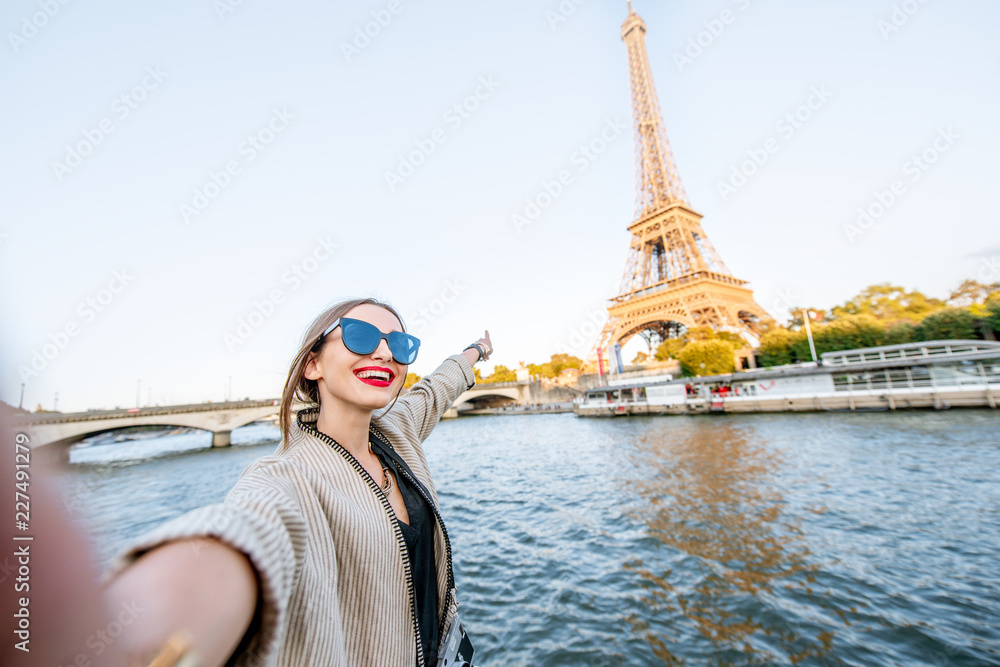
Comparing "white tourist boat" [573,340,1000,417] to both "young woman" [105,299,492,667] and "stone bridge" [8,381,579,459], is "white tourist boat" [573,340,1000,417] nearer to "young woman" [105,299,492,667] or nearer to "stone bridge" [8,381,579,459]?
"stone bridge" [8,381,579,459]

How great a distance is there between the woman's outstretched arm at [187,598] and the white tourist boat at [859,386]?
29047 mm

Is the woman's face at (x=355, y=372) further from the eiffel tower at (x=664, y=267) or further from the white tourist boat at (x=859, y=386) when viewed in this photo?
the eiffel tower at (x=664, y=267)

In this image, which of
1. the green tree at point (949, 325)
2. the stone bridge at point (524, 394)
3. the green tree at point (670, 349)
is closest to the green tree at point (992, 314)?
the green tree at point (949, 325)

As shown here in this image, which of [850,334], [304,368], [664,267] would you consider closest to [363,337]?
[304,368]

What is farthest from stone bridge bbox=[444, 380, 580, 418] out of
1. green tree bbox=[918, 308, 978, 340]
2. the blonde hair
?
the blonde hair

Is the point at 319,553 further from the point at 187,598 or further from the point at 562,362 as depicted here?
the point at 562,362

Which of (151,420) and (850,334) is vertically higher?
Answer: (850,334)

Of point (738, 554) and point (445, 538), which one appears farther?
point (738, 554)

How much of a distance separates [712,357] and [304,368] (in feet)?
131

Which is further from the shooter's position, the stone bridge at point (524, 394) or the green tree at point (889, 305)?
the stone bridge at point (524, 394)

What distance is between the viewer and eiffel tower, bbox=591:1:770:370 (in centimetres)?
4044

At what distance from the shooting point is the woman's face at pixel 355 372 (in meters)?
1.82

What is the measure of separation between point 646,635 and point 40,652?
549 centimetres

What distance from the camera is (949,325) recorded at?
3102 cm
